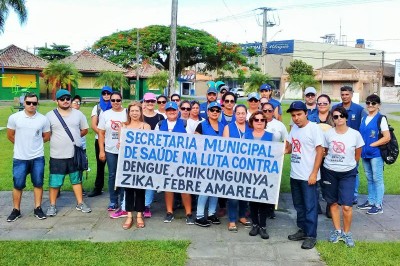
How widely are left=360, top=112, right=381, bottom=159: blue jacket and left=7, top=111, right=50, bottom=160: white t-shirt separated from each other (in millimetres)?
4621

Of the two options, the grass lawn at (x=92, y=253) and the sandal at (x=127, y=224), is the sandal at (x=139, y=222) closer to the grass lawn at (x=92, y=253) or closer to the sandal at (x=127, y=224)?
the sandal at (x=127, y=224)

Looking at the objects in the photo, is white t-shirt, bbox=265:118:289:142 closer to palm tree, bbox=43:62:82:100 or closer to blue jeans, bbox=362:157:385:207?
blue jeans, bbox=362:157:385:207

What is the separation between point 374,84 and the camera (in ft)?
194

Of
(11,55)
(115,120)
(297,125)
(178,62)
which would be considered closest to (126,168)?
(115,120)

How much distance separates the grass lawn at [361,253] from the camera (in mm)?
4628

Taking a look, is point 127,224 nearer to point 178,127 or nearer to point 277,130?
point 178,127

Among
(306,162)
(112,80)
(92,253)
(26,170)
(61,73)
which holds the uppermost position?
(61,73)

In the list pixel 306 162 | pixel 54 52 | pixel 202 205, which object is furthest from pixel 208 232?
pixel 54 52

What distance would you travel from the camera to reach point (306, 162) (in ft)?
16.7

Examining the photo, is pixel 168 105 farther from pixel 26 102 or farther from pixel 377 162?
pixel 377 162

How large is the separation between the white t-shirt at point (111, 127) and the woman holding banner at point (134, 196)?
0.36 metres

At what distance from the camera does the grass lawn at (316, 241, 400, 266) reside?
4628mm

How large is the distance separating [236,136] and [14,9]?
2564 centimetres

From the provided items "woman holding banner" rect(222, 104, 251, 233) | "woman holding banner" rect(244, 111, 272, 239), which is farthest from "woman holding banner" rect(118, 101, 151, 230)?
"woman holding banner" rect(244, 111, 272, 239)
